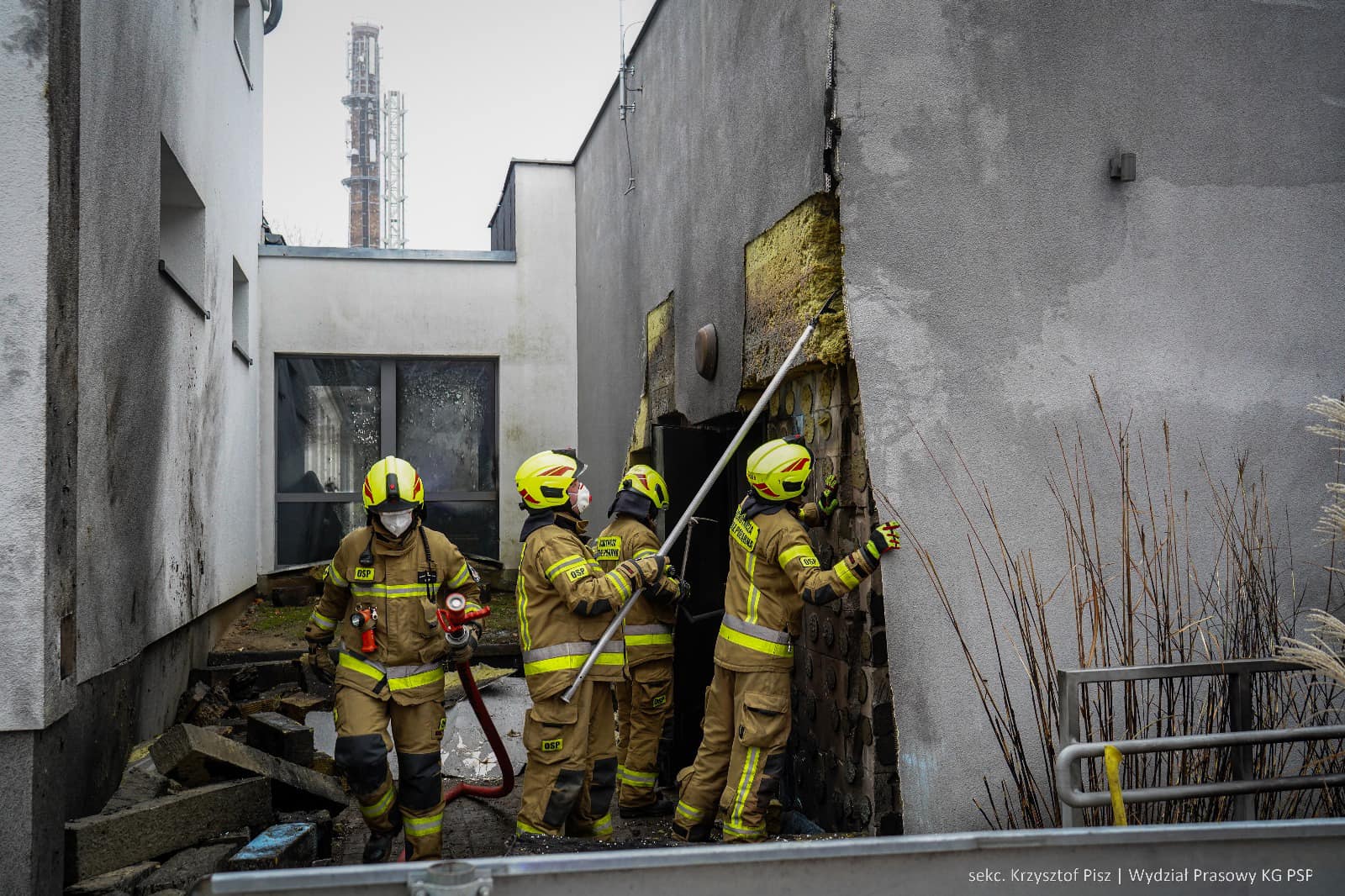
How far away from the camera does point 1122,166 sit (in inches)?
170

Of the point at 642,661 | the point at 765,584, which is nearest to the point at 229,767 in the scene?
the point at 642,661

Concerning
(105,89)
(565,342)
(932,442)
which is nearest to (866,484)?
(932,442)

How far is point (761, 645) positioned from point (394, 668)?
167 centimetres

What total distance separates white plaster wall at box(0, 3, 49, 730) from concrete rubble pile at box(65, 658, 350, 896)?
74 centimetres

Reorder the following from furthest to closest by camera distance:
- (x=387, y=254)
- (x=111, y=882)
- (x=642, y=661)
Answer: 1. (x=387, y=254)
2. (x=642, y=661)
3. (x=111, y=882)

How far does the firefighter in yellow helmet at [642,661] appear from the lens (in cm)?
571

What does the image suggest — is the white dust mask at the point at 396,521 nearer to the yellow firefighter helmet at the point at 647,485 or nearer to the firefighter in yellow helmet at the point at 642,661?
the firefighter in yellow helmet at the point at 642,661

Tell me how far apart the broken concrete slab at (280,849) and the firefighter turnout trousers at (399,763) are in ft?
0.86

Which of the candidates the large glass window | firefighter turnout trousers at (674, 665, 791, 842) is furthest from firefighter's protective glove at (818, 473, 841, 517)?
the large glass window

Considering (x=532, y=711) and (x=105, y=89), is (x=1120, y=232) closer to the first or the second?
(x=532, y=711)

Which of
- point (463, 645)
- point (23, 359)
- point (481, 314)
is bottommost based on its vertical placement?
point (463, 645)

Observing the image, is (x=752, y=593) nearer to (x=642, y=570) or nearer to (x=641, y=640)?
(x=642, y=570)

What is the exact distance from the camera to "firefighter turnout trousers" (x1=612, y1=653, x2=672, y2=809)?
18.8 feet

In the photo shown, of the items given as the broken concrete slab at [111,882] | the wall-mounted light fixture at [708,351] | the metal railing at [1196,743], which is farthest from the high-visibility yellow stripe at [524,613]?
the metal railing at [1196,743]
